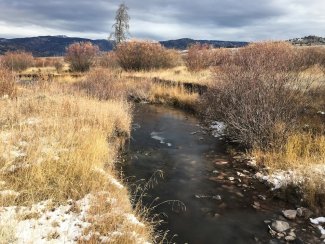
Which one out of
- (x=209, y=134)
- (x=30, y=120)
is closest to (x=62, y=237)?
(x=30, y=120)

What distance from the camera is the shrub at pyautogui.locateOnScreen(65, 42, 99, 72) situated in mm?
31156

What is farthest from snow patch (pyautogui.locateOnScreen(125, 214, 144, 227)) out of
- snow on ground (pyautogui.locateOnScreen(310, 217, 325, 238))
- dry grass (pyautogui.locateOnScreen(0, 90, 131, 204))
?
snow on ground (pyautogui.locateOnScreen(310, 217, 325, 238))

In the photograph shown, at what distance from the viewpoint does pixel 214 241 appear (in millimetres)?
5664

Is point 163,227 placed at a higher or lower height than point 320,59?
lower

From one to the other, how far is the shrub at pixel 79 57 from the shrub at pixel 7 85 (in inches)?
738

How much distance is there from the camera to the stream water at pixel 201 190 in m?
6.02

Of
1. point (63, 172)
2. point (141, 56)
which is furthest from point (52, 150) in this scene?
point (141, 56)

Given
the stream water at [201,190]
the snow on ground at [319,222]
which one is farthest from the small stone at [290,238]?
the snow on ground at [319,222]

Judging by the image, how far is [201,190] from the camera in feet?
25.2

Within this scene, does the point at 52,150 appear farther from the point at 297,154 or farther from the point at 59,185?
the point at 297,154

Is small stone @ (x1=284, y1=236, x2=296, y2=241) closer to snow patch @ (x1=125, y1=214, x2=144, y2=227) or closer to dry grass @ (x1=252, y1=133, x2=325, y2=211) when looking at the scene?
dry grass @ (x1=252, y1=133, x2=325, y2=211)

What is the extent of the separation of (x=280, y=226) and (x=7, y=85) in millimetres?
9996

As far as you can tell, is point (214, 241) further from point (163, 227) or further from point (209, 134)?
point (209, 134)

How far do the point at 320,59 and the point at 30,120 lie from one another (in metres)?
15.8
